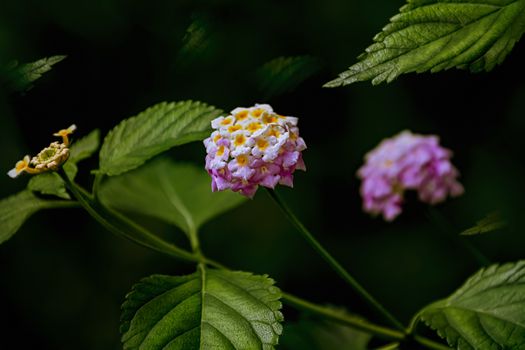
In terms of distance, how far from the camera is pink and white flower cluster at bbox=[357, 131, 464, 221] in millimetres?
1395

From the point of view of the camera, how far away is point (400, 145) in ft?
4.74

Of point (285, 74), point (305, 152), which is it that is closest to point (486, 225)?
point (285, 74)

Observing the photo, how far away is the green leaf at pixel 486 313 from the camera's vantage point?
2.76 feet

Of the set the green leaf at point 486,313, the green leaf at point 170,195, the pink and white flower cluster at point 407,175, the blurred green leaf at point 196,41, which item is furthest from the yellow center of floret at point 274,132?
the pink and white flower cluster at point 407,175

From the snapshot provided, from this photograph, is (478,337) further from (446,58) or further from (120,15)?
(120,15)

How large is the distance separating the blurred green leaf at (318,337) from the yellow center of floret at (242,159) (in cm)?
38

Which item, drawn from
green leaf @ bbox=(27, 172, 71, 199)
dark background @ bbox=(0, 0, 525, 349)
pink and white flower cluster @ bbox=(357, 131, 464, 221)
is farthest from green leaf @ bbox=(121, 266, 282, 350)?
dark background @ bbox=(0, 0, 525, 349)

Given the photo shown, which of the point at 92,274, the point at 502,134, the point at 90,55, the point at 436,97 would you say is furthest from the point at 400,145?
the point at 92,274

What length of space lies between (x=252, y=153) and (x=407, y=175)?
62 cm

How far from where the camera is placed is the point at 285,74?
103 centimetres

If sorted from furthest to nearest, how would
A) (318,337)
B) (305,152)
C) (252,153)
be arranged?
1. (305,152)
2. (318,337)
3. (252,153)

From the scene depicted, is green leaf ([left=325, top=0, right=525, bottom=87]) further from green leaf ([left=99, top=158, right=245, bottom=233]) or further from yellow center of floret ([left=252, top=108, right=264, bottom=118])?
green leaf ([left=99, top=158, right=245, bottom=233])

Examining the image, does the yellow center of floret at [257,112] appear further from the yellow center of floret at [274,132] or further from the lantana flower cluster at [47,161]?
the lantana flower cluster at [47,161]

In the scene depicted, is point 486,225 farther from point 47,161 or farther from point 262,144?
point 47,161
